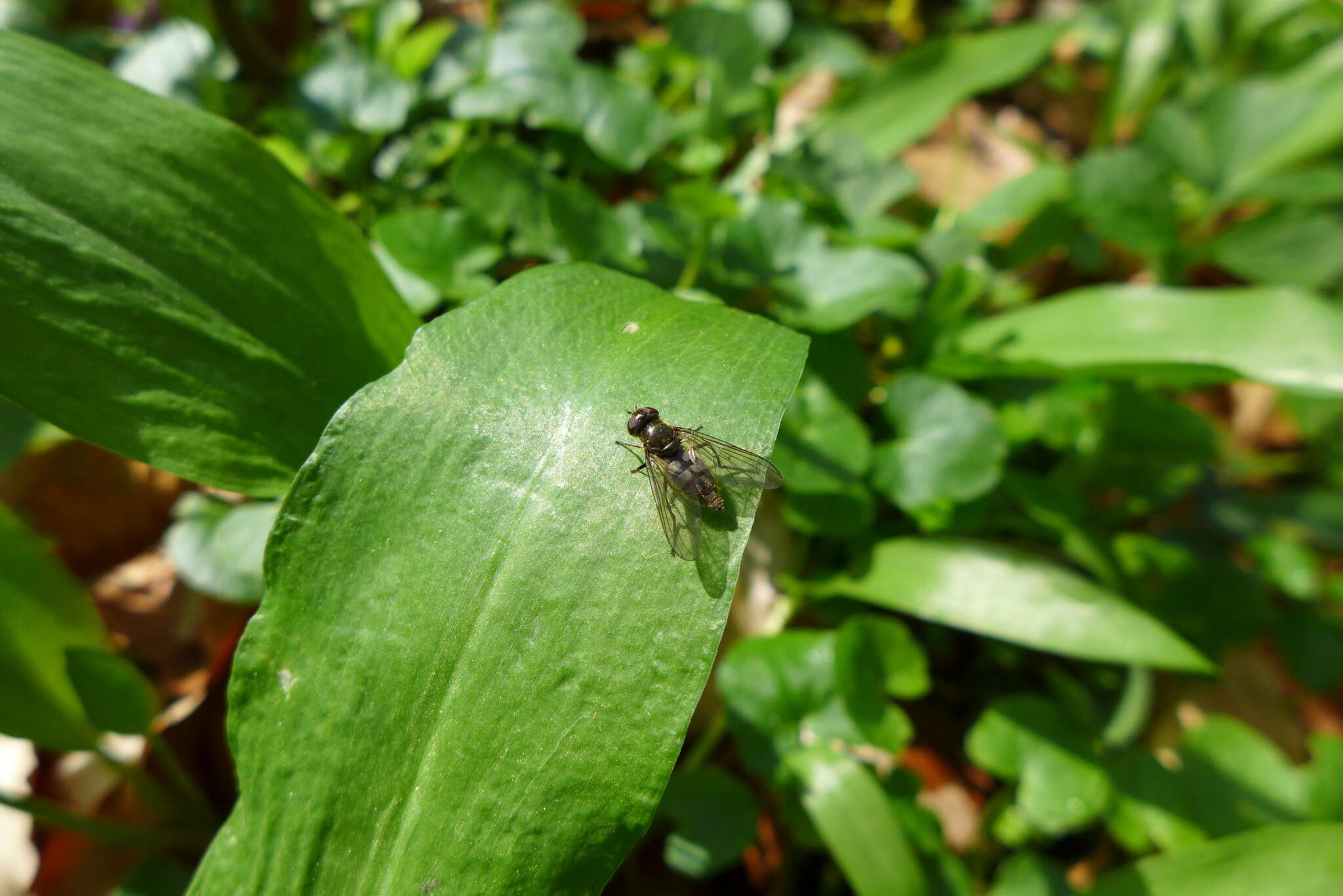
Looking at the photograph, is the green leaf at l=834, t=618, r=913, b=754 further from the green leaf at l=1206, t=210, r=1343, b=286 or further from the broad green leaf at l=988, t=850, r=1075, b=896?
the green leaf at l=1206, t=210, r=1343, b=286

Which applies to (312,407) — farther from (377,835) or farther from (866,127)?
(866,127)

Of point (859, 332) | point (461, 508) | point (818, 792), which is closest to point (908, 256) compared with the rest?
point (859, 332)

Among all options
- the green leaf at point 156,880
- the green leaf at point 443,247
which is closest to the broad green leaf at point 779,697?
the green leaf at point 443,247

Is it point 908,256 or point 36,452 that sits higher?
point 36,452

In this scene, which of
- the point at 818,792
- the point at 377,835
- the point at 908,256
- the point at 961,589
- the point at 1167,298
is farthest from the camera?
the point at 908,256

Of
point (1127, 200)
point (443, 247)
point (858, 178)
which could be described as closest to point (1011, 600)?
point (858, 178)

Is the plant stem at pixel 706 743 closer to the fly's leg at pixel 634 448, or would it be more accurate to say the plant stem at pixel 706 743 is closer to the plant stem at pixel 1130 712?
the fly's leg at pixel 634 448
